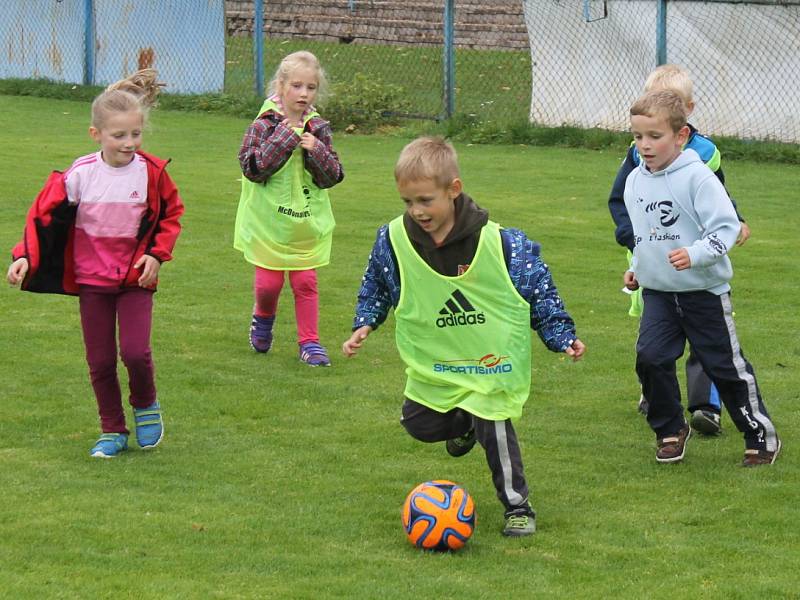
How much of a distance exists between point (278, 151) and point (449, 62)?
34.9 feet

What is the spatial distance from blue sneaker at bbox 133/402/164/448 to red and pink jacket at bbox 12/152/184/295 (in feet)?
1.96

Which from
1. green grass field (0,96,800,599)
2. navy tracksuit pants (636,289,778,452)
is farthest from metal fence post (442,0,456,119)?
navy tracksuit pants (636,289,778,452)

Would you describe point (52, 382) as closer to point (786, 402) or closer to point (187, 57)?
point (786, 402)

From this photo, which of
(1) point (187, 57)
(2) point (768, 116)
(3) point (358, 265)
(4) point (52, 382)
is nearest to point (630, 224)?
(4) point (52, 382)

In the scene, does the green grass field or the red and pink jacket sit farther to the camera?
the red and pink jacket

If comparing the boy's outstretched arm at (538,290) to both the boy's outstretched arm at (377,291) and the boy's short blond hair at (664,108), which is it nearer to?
the boy's outstretched arm at (377,291)

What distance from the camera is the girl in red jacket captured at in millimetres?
6066

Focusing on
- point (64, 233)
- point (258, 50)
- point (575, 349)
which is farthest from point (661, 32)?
point (575, 349)

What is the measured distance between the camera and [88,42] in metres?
21.0

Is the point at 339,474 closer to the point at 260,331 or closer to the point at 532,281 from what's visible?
the point at 532,281

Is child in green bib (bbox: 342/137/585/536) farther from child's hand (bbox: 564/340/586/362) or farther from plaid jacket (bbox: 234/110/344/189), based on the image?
plaid jacket (bbox: 234/110/344/189)

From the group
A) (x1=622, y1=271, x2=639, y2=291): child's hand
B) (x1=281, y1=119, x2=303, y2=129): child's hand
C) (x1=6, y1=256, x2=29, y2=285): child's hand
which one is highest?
(x1=281, y1=119, x2=303, y2=129): child's hand

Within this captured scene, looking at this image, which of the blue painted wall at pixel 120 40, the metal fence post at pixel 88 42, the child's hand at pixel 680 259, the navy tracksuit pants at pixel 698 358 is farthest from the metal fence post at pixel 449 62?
the child's hand at pixel 680 259

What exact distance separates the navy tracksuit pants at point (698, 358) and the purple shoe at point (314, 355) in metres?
2.32
